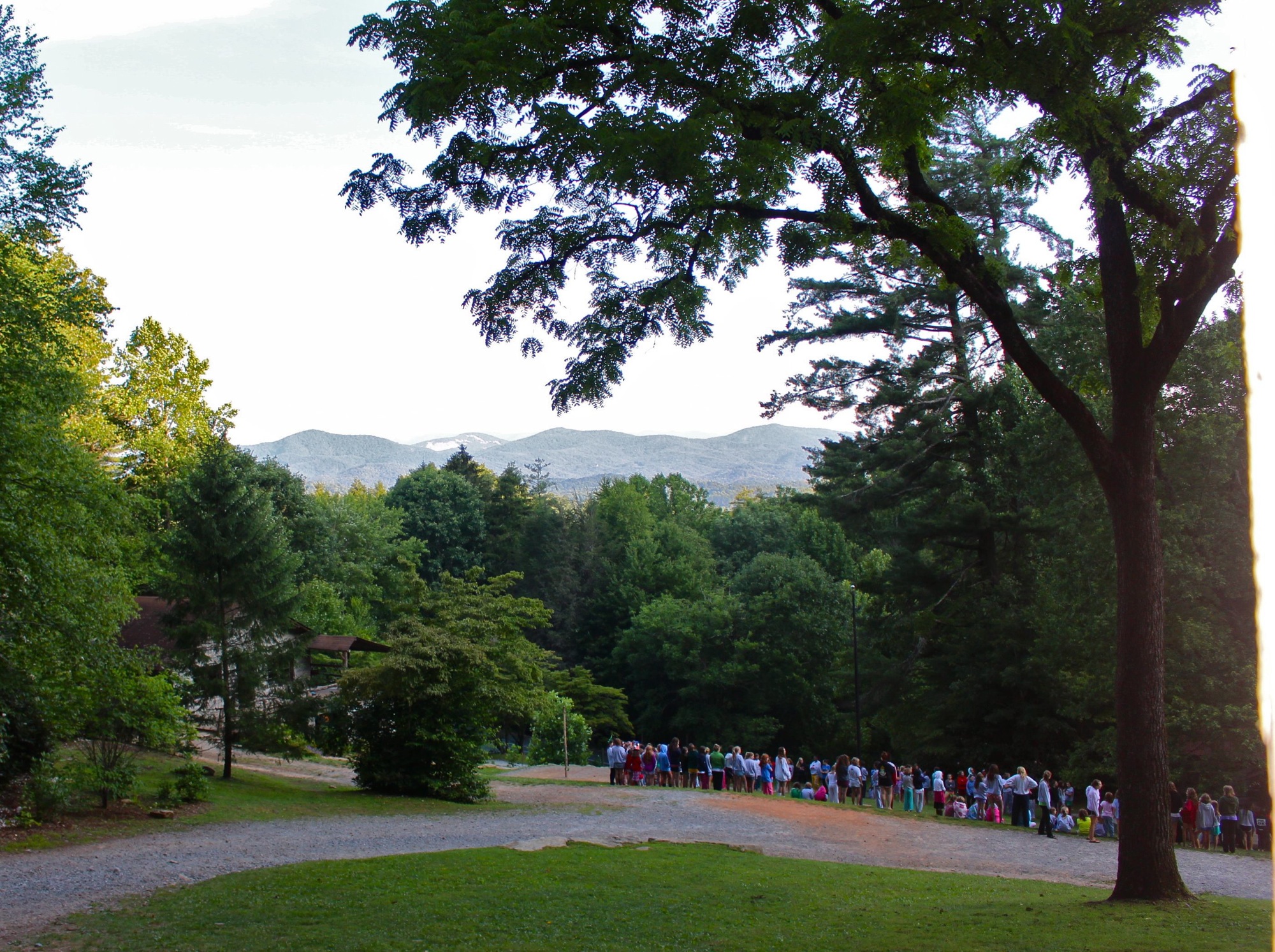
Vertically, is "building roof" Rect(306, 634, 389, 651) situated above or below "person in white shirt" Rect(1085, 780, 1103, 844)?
above

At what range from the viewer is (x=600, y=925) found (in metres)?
8.87

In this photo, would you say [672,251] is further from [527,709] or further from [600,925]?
[527,709]

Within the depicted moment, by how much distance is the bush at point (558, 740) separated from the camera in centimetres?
3681

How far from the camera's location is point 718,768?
26.9m

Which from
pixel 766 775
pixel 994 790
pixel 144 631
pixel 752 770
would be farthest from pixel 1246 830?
pixel 144 631

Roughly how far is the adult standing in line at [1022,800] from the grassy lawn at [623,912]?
8.18m

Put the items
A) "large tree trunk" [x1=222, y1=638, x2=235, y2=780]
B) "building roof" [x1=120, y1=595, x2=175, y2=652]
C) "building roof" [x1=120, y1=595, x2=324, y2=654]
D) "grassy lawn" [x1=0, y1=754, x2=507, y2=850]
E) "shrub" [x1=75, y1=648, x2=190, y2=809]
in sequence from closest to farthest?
"grassy lawn" [x1=0, y1=754, x2=507, y2=850]
"shrub" [x1=75, y1=648, x2=190, y2=809]
"large tree trunk" [x1=222, y1=638, x2=235, y2=780]
"building roof" [x1=120, y1=595, x2=324, y2=654]
"building roof" [x1=120, y1=595, x2=175, y2=652]

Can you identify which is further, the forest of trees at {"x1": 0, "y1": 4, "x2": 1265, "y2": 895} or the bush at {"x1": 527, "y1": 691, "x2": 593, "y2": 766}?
the bush at {"x1": 527, "y1": 691, "x2": 593, "y2": 766}

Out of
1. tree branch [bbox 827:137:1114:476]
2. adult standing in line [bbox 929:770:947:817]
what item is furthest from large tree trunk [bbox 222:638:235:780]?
tree branch [bbox 827:137:1114:476]

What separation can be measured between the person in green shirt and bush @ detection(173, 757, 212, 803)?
13.1 m

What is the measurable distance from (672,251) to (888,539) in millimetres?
23981

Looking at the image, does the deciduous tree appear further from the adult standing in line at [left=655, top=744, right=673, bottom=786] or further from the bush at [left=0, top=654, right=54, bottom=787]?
the adult standing in line at [left=655, top=744, right=673, bottom=786]

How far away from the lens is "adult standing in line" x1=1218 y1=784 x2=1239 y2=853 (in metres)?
17.9

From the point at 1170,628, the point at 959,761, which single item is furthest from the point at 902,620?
the point at 1170,628
